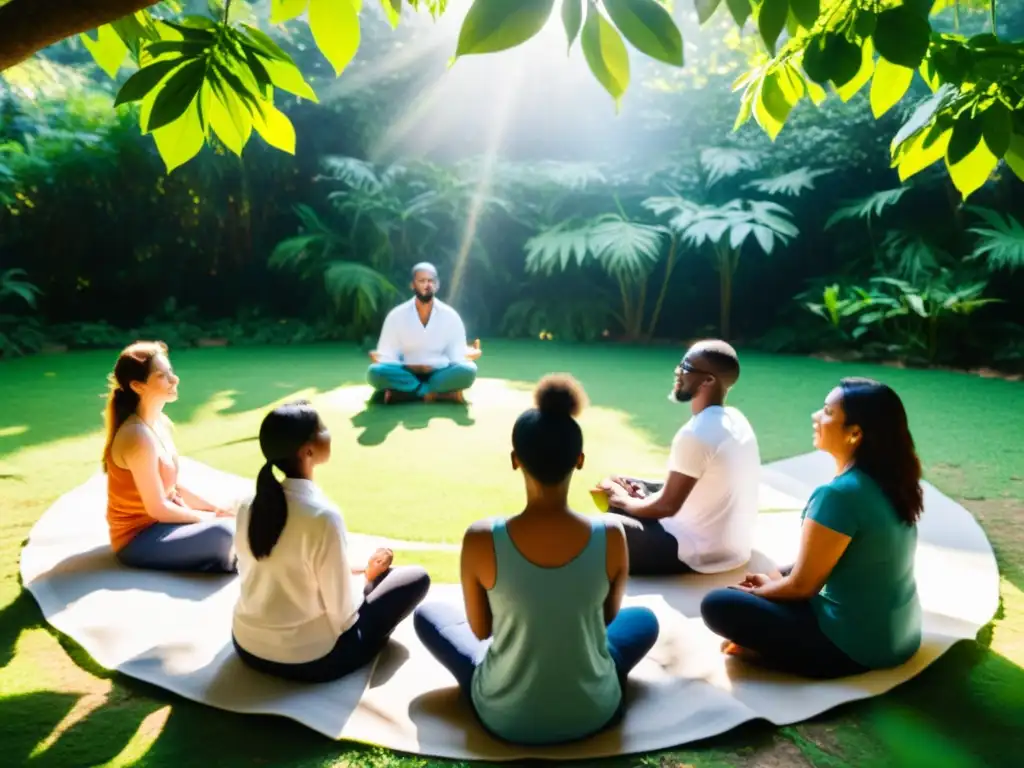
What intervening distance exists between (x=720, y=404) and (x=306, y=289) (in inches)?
335

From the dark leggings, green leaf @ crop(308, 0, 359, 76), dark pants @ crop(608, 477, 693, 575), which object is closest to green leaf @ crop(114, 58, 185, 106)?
green leaf @ crop(308, 0, 359, 76)

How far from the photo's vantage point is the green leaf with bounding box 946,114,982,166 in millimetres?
1210

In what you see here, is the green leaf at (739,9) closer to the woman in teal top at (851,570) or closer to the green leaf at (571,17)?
the green leaf at (571,17)

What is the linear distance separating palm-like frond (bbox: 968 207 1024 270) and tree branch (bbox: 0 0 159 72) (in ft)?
26.5

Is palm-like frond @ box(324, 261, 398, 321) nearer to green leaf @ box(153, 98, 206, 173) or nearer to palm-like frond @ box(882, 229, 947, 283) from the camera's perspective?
palm-like frond @ box(882, 229, 947, 283)

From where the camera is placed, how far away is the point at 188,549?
2764 mm

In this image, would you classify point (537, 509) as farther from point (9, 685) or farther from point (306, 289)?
point (306, 289)

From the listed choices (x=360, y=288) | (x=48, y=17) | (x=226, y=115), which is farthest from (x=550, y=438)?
(x=360, y=288)

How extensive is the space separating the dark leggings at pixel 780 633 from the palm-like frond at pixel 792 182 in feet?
24.0

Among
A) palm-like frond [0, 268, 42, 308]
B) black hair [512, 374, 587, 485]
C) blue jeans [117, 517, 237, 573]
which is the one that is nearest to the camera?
black hair [512, 374, 587, 485]

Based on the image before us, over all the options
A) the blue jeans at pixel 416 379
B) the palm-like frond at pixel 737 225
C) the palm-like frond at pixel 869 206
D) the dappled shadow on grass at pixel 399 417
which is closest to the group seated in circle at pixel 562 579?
the dappled shadow on grass at pixel 399 417

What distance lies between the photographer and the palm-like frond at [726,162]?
29.2ft

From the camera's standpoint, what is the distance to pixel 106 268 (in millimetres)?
9633

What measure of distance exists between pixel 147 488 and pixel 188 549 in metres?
0.27
